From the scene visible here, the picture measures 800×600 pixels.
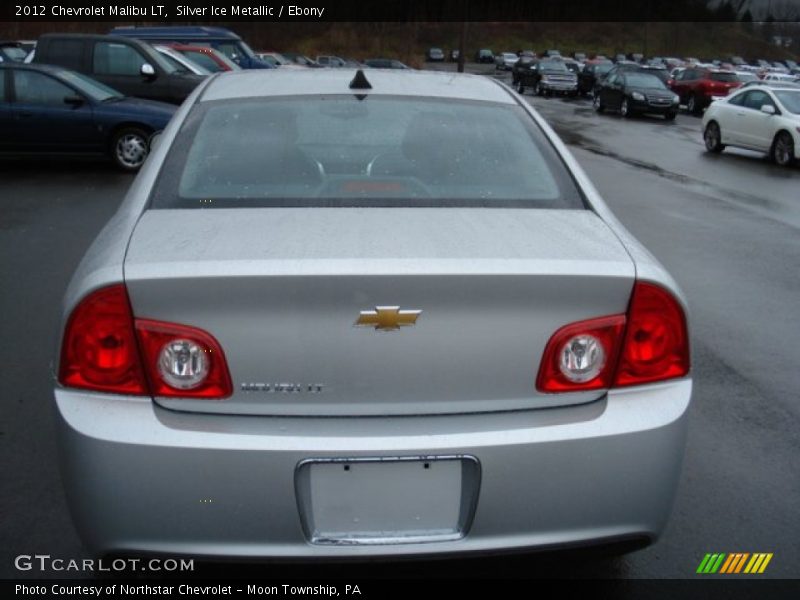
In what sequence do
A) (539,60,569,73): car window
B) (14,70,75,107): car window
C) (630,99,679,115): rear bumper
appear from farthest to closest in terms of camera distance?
(539,60,569,73): car window, (630,99,679,115): rear bumper, (14,70,75,107): car window

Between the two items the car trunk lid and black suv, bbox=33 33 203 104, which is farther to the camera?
black suv, bbox=33 33 203 104

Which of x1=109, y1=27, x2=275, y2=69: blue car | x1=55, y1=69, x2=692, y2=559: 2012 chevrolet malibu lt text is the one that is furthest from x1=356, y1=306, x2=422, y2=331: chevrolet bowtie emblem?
x1=109, y1=27, x2=275, y2=69: blue car

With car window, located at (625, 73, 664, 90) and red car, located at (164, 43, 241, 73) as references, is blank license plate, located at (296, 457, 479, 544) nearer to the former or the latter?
red car, located at (164, 43, 241, 73)

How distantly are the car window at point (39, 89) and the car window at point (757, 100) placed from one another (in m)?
12.9

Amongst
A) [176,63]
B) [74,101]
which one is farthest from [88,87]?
[176,63]

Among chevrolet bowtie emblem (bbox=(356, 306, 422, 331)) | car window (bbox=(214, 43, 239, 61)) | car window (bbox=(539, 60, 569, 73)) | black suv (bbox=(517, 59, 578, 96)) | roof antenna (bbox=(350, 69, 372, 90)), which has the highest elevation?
roof antenna (bbox=(350, 69, 372, 90))

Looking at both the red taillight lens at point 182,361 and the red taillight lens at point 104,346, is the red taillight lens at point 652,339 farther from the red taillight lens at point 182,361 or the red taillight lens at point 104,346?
the red taillight lens at point 104,346

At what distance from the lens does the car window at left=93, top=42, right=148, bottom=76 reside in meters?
17.0

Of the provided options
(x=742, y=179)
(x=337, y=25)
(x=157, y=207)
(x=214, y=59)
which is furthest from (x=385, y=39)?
(x=157, y=207)

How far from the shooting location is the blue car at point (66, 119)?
43.1ft

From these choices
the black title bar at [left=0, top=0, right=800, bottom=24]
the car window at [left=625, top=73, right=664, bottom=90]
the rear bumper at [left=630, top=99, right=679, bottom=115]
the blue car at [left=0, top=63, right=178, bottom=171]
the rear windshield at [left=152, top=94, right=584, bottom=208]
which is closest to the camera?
the rear windshield at [left=152, top=94, right=584, bottom=208]

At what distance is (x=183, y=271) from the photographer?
7.85 feet

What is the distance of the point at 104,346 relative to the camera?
247cm

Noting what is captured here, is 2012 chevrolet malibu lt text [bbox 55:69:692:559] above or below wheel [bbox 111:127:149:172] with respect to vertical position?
above
